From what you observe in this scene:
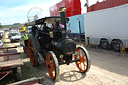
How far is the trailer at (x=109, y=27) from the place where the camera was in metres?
7.44

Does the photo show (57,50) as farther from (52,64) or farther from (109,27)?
(109,27)

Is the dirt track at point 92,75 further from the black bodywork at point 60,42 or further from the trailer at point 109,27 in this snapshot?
the trailer at point 109,27

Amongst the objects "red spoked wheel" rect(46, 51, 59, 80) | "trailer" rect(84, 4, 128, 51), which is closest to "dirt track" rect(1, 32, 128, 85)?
"red spoked wheel" rect(46, 51, 59, 80)

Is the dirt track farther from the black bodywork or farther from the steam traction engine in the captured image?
the black bodywork

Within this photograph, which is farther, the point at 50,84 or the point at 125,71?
the point at 125,71

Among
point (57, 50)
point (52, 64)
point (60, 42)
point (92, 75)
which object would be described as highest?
point (60, 42)

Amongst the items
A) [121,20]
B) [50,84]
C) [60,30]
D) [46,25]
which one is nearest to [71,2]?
[121,20]

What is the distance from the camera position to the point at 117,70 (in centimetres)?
495

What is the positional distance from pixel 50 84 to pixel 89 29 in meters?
7.07

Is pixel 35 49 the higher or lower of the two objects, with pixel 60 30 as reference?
lower

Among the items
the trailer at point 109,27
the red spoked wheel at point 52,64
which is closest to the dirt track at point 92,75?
the red spoked wheel at point 52,64

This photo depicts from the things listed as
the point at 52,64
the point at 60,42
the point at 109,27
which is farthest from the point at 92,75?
the point at 109,27

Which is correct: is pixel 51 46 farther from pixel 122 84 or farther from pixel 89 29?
pixel 89 29

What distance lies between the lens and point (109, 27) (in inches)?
329
